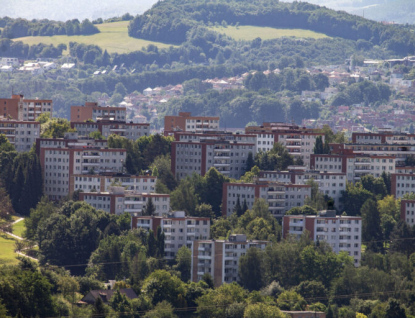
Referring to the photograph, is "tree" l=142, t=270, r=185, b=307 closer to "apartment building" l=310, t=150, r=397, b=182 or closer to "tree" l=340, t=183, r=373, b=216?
"tree" l=340, t=183, r=373, b=216

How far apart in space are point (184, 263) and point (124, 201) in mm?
14252

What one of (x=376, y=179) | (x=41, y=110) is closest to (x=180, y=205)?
(x=376, y=179)

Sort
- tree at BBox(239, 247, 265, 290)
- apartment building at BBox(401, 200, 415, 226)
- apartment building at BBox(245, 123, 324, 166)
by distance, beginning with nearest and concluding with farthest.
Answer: tree at BBox(239, 247, 265, 290)
apartment building at BBox(401, 200, 415, 226)
apartment building at BBox(245, 123, 324, 166)

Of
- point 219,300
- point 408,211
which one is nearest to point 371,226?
point 408,211

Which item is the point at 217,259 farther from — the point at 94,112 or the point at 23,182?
the point at 94,112

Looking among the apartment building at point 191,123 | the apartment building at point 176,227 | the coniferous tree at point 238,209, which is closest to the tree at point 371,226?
the coniferous tree at point 238,209

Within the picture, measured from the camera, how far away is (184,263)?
114 m

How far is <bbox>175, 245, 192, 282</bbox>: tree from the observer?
114 metres

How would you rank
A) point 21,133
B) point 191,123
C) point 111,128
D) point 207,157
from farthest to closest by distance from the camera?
point 191,123, point 111,128, point 21,133, point 207,157

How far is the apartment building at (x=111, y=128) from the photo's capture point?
163500mm

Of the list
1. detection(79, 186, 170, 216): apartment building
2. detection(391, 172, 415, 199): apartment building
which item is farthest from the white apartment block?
detection(391, 172, 415, 199): apartment building

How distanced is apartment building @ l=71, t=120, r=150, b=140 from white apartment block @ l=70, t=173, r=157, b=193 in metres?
26.3

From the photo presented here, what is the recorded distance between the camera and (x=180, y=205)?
131 metres

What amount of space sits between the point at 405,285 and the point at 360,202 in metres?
24.7
